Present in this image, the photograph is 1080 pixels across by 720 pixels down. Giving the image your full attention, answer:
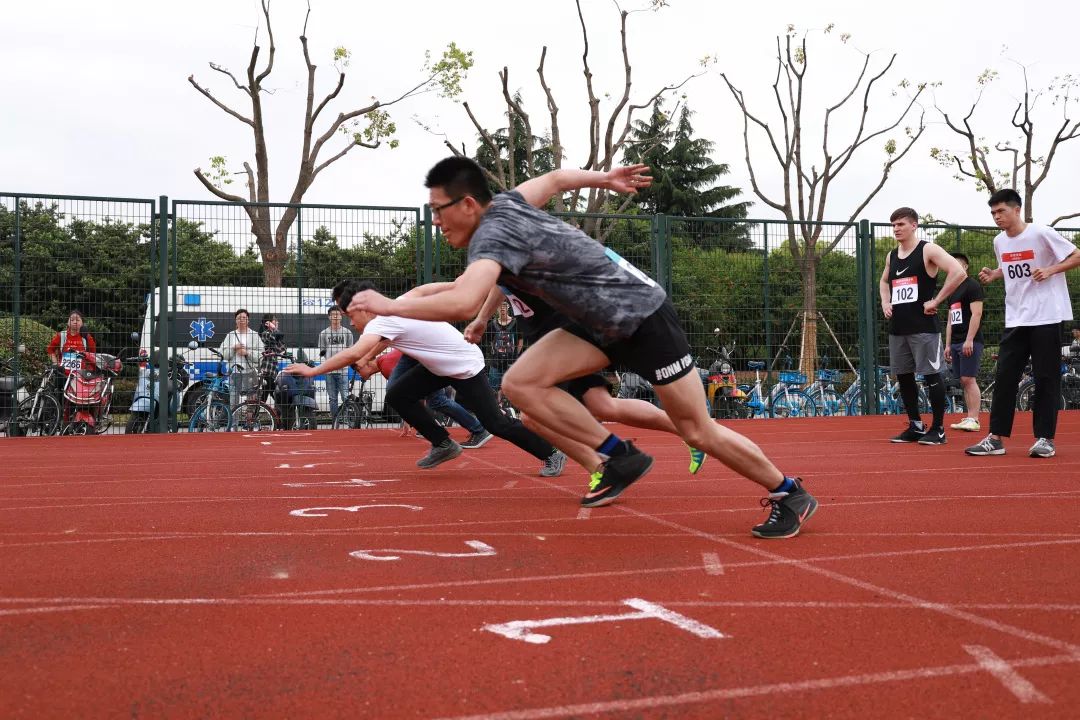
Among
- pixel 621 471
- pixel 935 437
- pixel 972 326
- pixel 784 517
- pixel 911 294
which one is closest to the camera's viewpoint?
pixel 784 517

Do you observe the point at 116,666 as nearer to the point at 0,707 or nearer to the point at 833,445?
the point at 0,707

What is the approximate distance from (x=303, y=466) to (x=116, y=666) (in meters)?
5.76

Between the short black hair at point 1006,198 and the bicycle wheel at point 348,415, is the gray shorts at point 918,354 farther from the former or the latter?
the bicycle wheel at point 348,415

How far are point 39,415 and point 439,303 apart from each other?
33.2 feet

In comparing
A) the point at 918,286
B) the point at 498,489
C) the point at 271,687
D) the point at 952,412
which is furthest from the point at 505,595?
the point at 952,412

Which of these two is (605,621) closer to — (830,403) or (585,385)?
(585,385)

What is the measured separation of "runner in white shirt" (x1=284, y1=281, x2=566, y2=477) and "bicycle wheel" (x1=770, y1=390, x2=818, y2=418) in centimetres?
828

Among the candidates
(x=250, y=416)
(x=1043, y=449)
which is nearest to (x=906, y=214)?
(x=1043, y=449)

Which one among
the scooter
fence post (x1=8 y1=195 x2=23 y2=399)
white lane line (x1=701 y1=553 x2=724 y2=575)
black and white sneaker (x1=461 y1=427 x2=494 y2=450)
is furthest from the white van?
white lane line (x1=701 y1=553 x2=724 y2=575)

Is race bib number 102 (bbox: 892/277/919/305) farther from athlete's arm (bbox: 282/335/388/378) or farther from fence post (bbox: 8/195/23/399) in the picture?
fence post (bbox: 8/195/23/399)

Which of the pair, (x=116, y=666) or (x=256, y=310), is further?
(x=256, y=310)

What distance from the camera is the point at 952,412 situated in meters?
16.1

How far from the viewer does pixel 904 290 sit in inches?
363

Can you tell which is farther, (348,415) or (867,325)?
(867,325)
